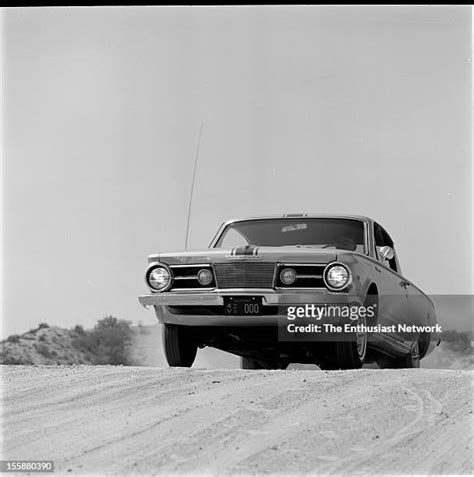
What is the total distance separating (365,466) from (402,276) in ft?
12.3

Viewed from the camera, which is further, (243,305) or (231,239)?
(231,239)

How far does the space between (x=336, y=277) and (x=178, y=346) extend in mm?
1381

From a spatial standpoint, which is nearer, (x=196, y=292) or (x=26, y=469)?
(x=26, y=469)

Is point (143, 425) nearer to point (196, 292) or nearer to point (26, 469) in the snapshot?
point (26, 469)

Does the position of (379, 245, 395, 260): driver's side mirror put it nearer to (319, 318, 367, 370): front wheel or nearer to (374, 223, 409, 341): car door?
(374, 223, 409, 341): car door

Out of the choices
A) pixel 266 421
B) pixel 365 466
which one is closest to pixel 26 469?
pixel 266 421

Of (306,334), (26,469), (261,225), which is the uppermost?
(261,225)

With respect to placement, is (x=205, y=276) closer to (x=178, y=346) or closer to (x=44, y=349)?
(x=178, y=346)

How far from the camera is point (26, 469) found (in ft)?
20.1

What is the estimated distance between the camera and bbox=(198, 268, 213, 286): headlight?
8.05 meters

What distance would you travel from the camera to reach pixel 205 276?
8.05m

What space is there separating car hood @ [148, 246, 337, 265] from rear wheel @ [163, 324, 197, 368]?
21.5 inches

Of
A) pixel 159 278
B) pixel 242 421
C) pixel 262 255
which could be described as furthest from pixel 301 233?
pixel 242 421

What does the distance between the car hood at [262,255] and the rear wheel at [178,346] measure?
55cm
